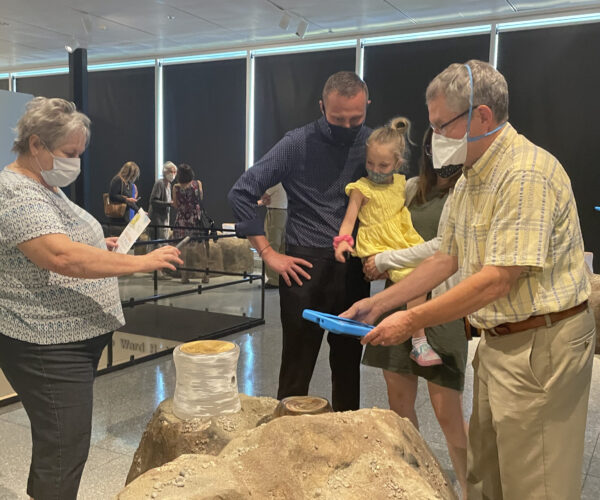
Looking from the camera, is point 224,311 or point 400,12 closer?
point 224,311

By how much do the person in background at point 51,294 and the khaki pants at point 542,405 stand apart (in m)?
1.21

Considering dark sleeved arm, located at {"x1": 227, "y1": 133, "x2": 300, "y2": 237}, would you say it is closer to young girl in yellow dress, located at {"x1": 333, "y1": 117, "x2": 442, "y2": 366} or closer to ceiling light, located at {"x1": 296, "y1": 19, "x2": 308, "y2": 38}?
young girl in yellow dress, located at {"x1": 333, "y1": 117, "x2": 442, "y2": 366}

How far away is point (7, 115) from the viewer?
193 inches

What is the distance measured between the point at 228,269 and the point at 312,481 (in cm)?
494

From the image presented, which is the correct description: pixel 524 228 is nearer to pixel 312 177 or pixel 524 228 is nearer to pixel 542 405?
pixel 542 405

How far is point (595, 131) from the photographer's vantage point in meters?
7.46

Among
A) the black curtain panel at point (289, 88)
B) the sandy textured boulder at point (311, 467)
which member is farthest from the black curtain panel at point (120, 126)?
the sandy textured boulder at point (311, 467)

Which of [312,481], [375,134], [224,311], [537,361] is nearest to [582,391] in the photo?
[537,361]

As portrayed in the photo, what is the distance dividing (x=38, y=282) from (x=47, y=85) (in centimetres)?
1168

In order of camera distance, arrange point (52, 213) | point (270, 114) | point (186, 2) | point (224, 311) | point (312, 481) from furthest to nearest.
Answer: point (270, 114)
point (186, 2)
point (224, 311)
point (52, 213)
point (312, 481)

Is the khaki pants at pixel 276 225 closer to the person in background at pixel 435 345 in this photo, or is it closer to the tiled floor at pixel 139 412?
the tiled floor at pixel 139 412

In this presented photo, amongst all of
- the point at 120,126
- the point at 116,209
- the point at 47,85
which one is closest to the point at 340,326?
the point at 116,209

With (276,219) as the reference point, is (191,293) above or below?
below

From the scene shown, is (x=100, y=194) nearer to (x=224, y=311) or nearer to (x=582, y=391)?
(x=224, y=311)
